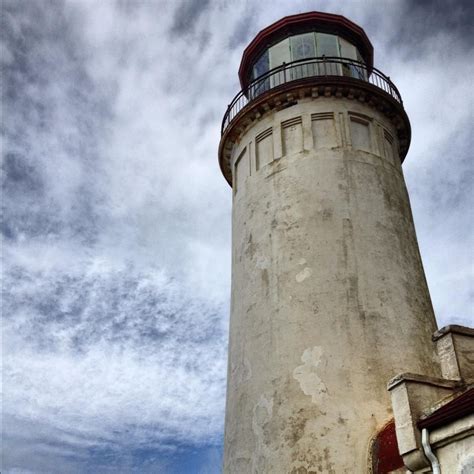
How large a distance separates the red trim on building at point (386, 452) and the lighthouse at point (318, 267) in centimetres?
20

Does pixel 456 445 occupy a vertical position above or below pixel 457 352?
below

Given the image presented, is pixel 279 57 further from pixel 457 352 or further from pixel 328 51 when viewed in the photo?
pixel 457 352

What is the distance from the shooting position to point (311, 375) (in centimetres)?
1355

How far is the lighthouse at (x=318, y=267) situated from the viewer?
518 inches

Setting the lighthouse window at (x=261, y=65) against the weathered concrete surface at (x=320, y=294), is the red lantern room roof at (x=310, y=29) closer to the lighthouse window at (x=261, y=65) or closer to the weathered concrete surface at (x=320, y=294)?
the lighthouse window at (x=261, y=65)

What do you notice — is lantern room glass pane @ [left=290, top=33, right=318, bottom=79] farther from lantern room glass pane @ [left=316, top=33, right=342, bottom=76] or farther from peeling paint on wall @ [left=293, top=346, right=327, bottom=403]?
peeling paint on wall @ [left=293, top=346, right=327, bottom=403]

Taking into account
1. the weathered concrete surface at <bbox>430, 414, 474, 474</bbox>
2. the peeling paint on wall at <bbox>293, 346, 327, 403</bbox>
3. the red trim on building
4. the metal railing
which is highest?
the metal railing

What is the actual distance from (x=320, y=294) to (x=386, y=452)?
410 centimetres

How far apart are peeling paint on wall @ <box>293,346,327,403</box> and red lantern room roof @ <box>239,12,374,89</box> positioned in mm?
11420

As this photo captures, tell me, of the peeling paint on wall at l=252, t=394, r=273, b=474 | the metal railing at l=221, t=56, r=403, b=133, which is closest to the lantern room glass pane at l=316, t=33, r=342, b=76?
the metal railing at l=221, t=56, r=403, b=133

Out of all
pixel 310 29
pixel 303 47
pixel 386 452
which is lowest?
pixel 386 452

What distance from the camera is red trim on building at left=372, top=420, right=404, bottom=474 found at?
11.3 m

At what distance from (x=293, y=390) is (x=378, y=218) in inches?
212

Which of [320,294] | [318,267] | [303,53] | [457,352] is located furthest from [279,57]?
[457,352]
